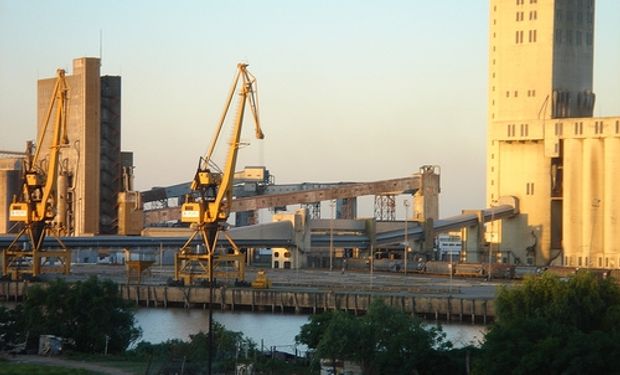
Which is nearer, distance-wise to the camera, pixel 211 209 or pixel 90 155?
pixel 211 209

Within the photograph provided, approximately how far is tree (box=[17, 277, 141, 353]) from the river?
18.0ft

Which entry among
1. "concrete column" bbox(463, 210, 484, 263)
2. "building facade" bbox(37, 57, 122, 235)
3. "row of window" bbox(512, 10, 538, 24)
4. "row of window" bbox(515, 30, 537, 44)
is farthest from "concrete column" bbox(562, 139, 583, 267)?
"building facade" bbox(37, 57, 122, 235)

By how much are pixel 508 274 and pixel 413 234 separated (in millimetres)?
20634

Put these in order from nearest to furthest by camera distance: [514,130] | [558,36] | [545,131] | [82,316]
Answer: [82,316]
[545,131]
[514,130]
[558,36]

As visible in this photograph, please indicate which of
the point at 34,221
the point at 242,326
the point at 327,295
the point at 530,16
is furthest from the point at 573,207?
the point at 242,326

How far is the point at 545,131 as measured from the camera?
11638 centimetres

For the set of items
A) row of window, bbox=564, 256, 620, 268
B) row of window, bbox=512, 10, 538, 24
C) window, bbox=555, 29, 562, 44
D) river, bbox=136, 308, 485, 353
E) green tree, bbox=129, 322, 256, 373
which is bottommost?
river, bbox=136, 308, 485, 353

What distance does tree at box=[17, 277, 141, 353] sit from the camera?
5497cm

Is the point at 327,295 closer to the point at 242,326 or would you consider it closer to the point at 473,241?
the point at 242,326

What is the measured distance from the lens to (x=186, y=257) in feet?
302

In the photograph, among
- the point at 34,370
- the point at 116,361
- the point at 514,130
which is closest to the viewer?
the point at 34,370

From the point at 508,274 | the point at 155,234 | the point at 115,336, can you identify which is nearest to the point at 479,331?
the point at 115,336

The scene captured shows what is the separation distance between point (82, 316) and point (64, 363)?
8266mm

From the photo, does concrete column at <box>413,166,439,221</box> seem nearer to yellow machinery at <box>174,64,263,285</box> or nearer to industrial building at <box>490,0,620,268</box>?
industrial building at <box>490,0,620,268</box>
